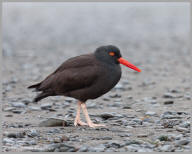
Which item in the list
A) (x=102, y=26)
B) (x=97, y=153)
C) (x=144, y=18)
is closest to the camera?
(x=97, y=153)

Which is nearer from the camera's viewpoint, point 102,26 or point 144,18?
point 102,26

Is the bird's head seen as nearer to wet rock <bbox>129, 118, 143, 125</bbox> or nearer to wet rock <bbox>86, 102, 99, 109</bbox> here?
wet rock <bbox>129, 118, 143, 125</bbox>

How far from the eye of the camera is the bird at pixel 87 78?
7.42 metres

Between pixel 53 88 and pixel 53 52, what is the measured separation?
39.1 feet

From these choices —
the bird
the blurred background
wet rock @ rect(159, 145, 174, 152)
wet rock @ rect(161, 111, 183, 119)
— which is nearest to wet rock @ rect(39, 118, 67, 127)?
the bird

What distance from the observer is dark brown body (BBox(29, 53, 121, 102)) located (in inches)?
292

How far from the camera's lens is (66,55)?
18.7m

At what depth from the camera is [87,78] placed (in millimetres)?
7430

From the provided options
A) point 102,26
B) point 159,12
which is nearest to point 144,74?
point 102,26

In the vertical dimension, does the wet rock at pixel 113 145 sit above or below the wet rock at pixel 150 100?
above

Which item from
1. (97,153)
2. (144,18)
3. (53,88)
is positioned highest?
(144,18)

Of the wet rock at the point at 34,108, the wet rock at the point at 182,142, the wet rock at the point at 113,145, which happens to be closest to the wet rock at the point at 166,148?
the wet rock at the point at 182,142

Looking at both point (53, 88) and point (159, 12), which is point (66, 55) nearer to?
point (53, 88)

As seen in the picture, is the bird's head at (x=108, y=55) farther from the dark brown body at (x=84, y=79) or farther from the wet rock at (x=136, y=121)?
the wet rock at (x=136, y=121)
